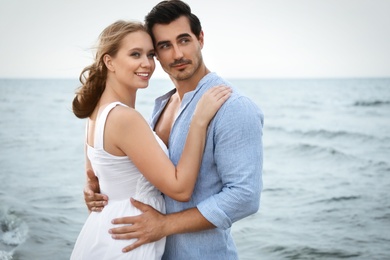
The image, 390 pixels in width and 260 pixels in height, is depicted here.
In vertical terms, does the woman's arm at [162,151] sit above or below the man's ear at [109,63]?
below

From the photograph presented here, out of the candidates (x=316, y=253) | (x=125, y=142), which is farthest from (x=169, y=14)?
(x=316, y=253)

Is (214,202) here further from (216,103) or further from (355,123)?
(355,123)

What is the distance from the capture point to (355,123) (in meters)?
20.6

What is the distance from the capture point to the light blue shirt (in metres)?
2.29

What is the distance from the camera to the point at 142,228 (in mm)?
2375

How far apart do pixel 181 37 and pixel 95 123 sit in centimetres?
63

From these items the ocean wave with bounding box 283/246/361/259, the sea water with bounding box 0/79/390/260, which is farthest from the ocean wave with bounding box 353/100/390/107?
the ocean wave with bounding box 283/246/361/259

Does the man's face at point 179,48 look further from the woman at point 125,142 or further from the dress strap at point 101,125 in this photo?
the dress strap at point 101,125

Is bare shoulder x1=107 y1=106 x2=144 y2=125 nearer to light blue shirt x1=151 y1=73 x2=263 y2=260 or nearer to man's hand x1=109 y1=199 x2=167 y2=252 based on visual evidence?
light blue shirt x1=151 y1=73 x2=263 y2=260

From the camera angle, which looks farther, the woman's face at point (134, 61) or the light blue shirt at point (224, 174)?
the woman's face at point (134, 61)

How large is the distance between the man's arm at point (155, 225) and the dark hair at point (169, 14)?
947 millimetres

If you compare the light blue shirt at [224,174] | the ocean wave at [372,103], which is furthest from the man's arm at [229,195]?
the ocean wave at [372,103]

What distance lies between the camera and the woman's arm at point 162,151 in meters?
2.31

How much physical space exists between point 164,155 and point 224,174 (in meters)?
0.29
